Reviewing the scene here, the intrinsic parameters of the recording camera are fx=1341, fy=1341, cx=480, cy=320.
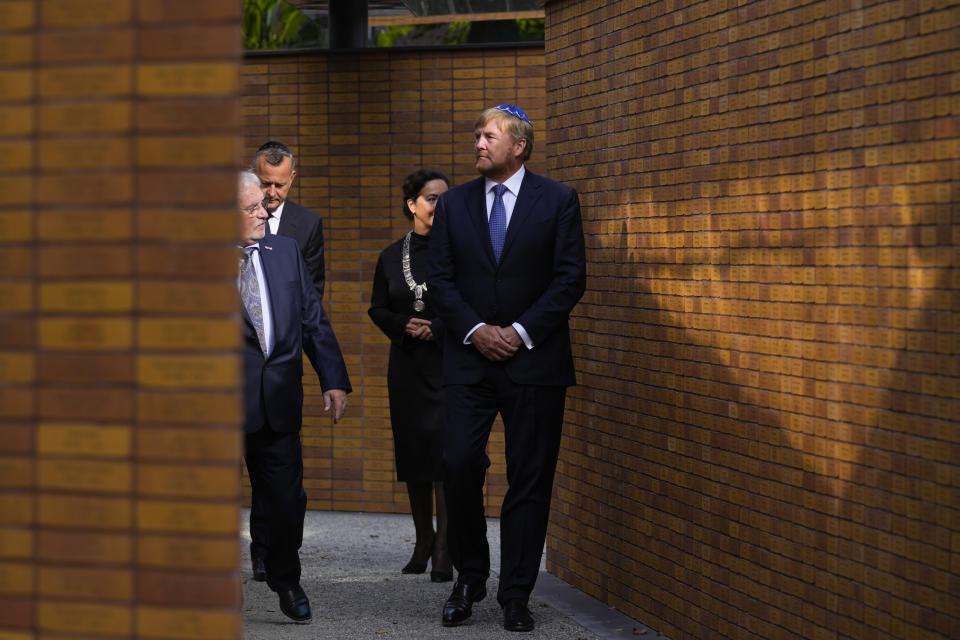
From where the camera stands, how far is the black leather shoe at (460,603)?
5.98 meters

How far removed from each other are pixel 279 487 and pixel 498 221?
153cm

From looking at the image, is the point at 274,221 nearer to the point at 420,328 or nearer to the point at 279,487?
the point at 420,328

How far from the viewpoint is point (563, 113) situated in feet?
22.6

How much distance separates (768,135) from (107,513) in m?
3.11

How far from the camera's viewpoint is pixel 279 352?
580 centimetres

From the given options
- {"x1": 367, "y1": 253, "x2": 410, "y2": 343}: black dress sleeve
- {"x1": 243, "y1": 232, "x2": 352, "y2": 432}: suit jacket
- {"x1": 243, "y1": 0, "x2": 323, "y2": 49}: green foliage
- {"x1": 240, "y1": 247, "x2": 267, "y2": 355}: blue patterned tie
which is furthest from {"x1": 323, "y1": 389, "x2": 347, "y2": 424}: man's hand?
{"x1": 243, "y1": 0, "x2": 323, "y2": 49}: green foliage

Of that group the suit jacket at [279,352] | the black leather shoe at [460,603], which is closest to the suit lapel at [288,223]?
the suit jacket at [279,352]

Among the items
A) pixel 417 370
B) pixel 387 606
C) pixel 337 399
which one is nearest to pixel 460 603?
pixel 387 606

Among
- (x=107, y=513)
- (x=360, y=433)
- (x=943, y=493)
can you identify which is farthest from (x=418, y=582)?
(x=107, y=513)

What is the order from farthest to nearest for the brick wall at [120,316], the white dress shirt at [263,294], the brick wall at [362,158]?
the brick wall at [362,158] → the white dress shirt at [263,294] → the brick wall at [120,316]

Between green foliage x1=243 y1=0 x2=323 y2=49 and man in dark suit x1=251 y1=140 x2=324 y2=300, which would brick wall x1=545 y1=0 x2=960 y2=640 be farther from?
green foliage x1=243 y1=0 x2=323 y2=49

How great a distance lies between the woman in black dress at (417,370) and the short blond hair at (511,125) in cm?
108

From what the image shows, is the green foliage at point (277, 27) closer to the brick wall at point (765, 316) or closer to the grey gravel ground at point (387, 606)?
the brick wall at point (765, 316)

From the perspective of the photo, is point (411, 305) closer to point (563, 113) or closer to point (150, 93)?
point (563, 113)
